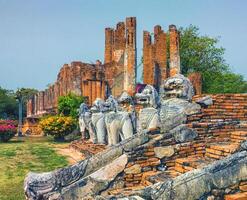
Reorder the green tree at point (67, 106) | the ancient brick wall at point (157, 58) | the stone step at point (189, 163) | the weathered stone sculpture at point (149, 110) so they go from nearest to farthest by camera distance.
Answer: the stone step at point (189, 163) → the weathered stone sculpture at point (149, 110) → the green tree at point (67, 106) → the ancient brick wall at point (157, 58)

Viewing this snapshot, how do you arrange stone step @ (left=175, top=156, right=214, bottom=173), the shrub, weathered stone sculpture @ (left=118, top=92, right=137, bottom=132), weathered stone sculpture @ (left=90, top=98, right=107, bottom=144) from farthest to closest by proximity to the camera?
1. the shrub
2. weathered stone sculpture @ (left=90, top=98, right=107, bottom=144)
3. weathered stone sculpture @ (left=118, top=92, right=137, bottom=132)
4. stone step @ (left=175, top=156, right=214, bottom=173)

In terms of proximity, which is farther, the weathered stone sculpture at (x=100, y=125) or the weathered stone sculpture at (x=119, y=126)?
the weathered stone sculpture at (x=100, y=125)

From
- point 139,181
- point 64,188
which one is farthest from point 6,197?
point 139,181

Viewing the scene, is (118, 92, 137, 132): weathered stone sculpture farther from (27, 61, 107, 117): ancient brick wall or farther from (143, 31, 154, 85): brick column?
(143, 31, 154, 85): brick column

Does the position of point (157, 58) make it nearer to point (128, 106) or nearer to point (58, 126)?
point (58, 126)

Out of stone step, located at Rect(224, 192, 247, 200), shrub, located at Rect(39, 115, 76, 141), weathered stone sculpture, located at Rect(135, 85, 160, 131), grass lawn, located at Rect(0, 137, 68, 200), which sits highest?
weathered stone sculpture, located at Rect(135, 85, 160, 131)

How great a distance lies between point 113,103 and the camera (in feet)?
30.8

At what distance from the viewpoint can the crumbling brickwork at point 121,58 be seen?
24844 mm

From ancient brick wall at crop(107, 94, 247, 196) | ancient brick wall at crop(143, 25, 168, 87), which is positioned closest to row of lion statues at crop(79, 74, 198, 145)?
ancient brick wall at crop(107, 94, 247, 196)

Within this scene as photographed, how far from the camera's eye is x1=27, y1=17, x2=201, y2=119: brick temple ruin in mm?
23953

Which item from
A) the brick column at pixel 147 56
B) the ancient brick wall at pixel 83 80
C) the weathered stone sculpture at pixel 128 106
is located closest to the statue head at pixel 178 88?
the weathered stone sculpture at pixel 128 106

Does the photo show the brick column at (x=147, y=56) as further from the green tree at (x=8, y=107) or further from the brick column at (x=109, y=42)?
the green tree at (x=8, y=107)

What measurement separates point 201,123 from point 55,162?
5.14m

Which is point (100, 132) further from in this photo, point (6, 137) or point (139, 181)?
point (6, 137)
